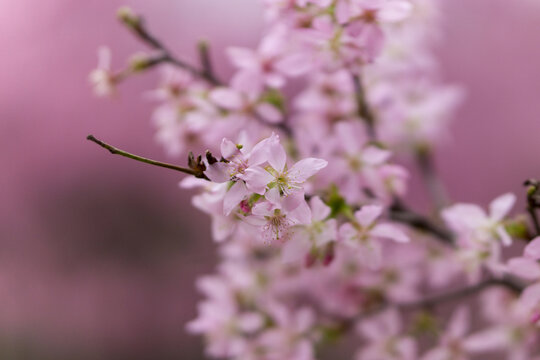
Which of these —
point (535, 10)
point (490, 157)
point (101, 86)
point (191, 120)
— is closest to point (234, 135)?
point (191, 120)

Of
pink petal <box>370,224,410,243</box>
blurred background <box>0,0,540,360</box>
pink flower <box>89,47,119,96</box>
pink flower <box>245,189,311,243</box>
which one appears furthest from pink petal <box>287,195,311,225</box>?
blurred background <box>0,0,540,360</box>

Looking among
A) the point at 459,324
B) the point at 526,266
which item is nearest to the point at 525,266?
the point at 526,266


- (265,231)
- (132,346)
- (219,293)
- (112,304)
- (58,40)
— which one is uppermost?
(58,40)

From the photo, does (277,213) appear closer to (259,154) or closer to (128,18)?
(259,154)

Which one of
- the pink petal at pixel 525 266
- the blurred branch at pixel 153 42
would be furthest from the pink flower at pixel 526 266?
the blurred branch at pixel 153 42

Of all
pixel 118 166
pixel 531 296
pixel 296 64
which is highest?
pixel 118 166

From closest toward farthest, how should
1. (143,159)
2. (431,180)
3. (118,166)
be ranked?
(143,159) < (431,180) < (118,166)

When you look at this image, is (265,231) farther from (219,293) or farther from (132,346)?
→ (132,346)
